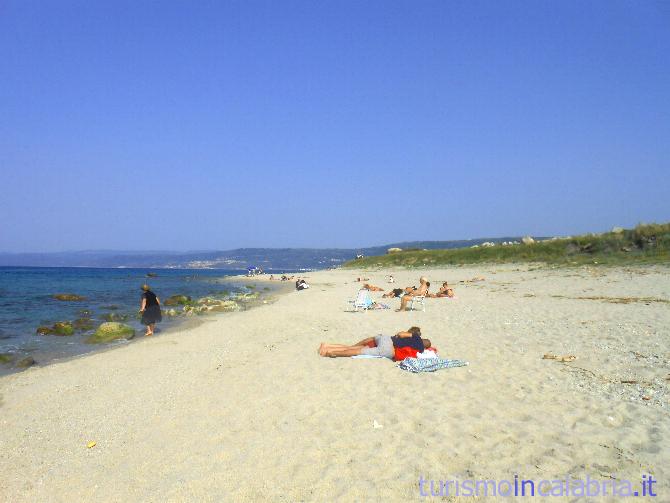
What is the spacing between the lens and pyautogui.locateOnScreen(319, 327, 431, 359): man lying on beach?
835cm

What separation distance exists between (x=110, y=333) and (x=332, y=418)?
1060 cm

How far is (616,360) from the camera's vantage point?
7516 mm

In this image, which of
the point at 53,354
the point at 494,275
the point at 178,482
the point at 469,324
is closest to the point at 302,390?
the point at 178,482

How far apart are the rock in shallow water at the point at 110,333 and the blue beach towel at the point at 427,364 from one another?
9.66 m

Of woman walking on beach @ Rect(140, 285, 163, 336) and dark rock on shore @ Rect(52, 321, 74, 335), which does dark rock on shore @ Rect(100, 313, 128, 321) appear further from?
woman walking on beach @ Rect(140, 285, 163, 336)

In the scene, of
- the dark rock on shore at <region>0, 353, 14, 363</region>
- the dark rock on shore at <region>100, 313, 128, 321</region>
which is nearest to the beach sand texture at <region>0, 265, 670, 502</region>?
the dark rock on shore at <region>0, 353, 14, 363</region>

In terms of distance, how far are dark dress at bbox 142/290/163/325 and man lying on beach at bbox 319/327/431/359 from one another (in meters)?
7.72

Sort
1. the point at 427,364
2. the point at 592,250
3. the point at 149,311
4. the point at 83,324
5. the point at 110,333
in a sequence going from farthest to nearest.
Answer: the point at 592,250, the point at 83,324, the point at 149,311, the point at 110,333, the point at 427,364

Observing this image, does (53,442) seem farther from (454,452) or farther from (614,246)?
(614,246)

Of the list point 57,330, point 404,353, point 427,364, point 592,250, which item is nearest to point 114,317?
point 57,330

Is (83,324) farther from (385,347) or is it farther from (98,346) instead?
(385,347)

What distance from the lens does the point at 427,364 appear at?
7.52 m

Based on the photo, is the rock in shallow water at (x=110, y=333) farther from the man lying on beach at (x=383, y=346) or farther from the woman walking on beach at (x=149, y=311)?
the man lying on beach at (x=383, y=346)

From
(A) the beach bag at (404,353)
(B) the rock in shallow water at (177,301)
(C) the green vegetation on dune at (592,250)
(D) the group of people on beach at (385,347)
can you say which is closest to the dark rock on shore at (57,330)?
(B) the rock in shallow water at (177,301)
